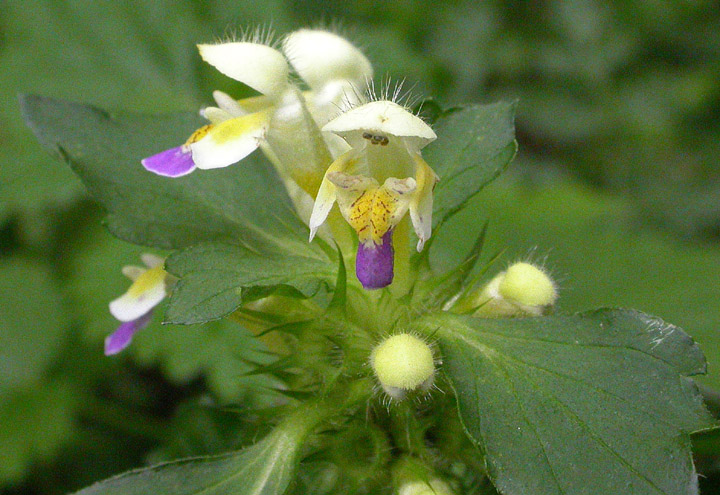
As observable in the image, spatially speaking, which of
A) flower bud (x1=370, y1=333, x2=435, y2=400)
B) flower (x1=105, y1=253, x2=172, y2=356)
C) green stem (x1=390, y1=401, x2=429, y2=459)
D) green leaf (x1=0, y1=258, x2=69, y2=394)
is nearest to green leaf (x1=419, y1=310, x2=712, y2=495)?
flower bud (x1=370, y1=333, x2=435, y2=400)

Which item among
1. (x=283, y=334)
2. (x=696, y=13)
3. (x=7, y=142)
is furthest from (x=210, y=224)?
(x=696, y=13)

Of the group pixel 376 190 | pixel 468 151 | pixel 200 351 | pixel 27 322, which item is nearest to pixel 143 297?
pixel 376 190

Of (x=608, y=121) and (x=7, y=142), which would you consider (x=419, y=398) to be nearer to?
(x=7, y=142)

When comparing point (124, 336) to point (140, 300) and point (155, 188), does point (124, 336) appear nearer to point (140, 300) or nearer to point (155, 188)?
point (140, 300)

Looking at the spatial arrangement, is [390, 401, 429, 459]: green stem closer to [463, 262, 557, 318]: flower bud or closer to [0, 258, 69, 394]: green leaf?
[463, 262, 557, 318]: flower bud

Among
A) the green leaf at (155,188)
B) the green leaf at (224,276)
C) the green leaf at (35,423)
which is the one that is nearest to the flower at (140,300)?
the green leaf at (155,188)
